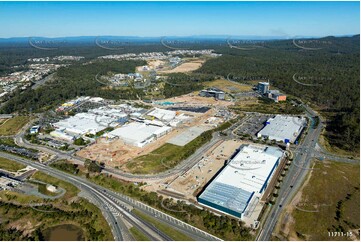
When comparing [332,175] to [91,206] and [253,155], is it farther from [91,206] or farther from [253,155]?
[91,206]

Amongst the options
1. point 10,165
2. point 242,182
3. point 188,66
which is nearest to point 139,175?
point 242,182

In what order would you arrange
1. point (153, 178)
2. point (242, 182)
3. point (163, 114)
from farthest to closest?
point (163, 114) → point (153, 178) → point (242, 182)

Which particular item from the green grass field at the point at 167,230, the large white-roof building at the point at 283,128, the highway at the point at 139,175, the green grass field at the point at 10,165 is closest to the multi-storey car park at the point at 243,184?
the green grass field at the point at 167,230

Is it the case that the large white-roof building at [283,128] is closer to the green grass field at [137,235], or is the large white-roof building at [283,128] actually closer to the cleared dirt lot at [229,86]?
the cleared dirt lot at [229,86]

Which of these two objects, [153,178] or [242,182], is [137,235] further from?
[242,182]

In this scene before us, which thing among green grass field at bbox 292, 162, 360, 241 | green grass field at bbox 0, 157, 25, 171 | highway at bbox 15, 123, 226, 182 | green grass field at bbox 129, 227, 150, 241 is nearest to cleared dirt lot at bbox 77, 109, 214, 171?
highway at bbox 15, 123, 226, 182

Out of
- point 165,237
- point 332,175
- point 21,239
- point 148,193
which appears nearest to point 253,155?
point 332,175
